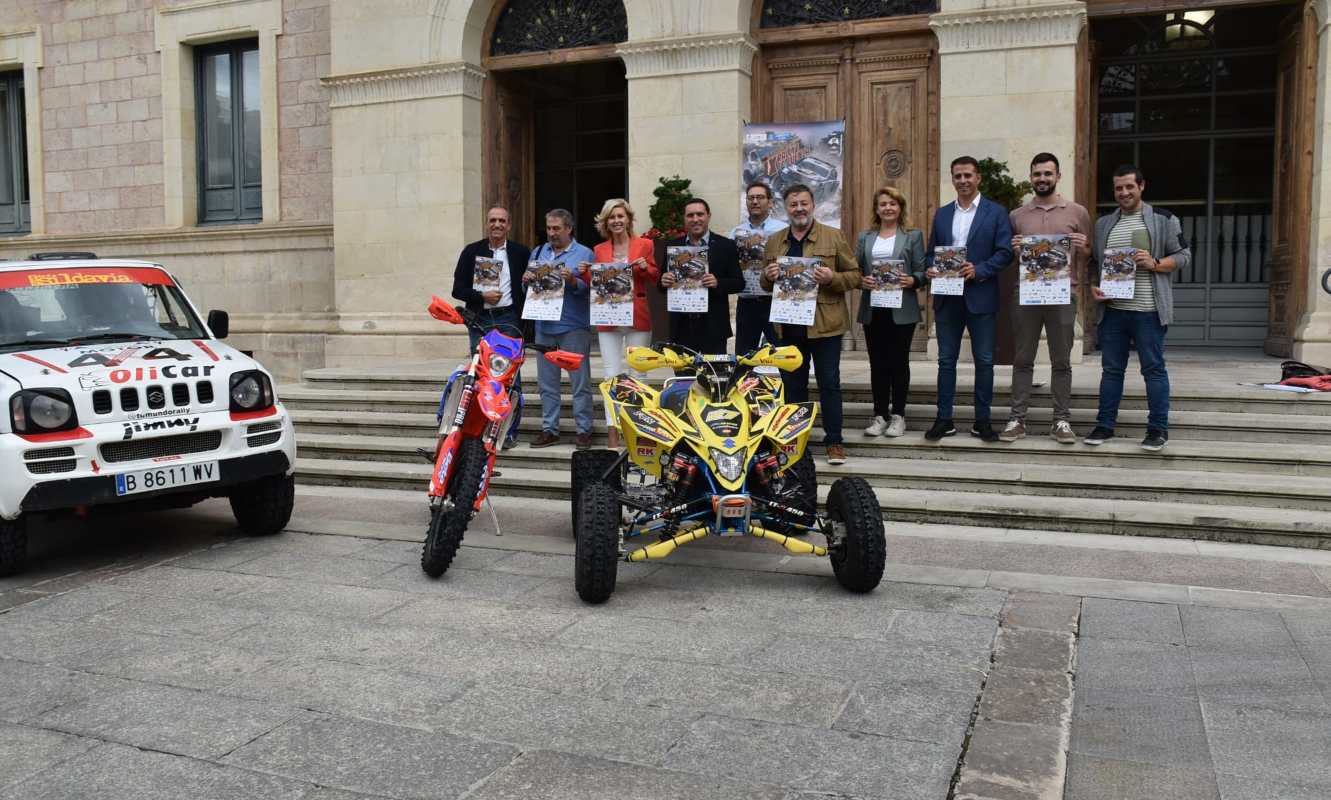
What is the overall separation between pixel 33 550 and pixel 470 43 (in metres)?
8.64

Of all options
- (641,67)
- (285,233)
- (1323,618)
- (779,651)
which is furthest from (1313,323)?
(285,233)

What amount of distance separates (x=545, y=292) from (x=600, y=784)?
575 cm

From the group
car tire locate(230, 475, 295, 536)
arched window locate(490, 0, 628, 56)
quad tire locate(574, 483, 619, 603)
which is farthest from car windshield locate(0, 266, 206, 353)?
arched window locate(490, 0, 628, 56)

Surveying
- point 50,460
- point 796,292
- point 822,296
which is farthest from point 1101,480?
point 50,460

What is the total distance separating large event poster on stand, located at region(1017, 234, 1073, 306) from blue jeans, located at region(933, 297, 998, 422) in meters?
0.39

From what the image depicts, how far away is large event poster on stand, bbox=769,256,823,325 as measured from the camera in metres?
8.09

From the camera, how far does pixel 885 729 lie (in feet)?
13.9

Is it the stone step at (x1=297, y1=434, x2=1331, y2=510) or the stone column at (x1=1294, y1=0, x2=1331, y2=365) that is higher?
the stone column at (x1=1294, y1=0, x2=1331, y2=365)

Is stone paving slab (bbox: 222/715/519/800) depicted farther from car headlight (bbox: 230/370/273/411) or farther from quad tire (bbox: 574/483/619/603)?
car headlight (bbox: 230/370/273/411)

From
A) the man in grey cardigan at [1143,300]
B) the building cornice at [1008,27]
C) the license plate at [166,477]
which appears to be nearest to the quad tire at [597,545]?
the license plate at [166,477]

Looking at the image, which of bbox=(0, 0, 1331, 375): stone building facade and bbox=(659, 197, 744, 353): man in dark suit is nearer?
bbox=(659, 197, 744, 353): man in dark suit

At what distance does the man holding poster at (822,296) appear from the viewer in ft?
26.9

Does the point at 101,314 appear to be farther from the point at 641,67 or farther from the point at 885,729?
the point at 641,67

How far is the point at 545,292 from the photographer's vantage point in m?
A: 9.13
